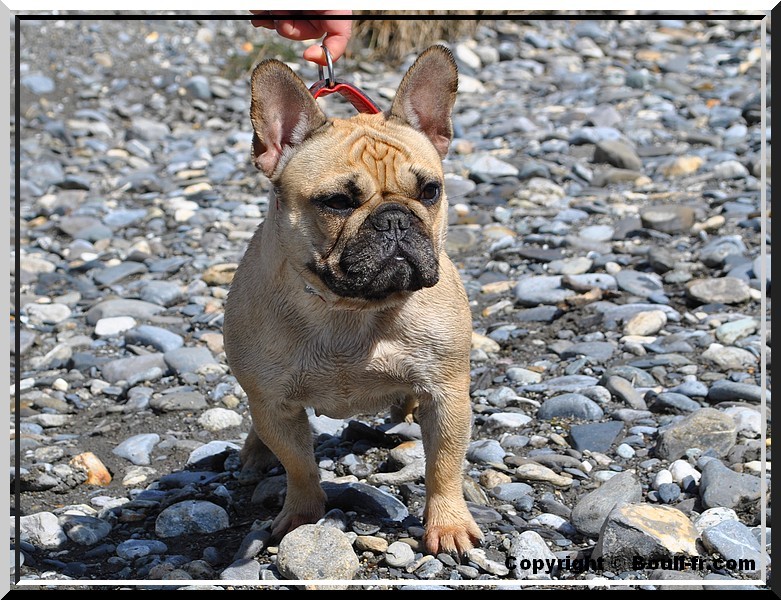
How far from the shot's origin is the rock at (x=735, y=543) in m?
3.59

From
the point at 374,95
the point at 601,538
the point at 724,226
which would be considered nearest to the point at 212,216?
the point at 374,95

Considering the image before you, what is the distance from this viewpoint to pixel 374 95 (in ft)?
37.2

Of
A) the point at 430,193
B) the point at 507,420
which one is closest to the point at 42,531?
the point at 430,193

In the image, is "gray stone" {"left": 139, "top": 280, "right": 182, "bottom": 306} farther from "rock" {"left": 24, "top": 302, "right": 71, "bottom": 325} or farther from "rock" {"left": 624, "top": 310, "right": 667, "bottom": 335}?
"rock" {"left": 624, "top": 310, "right": 667, "bottom": 335}

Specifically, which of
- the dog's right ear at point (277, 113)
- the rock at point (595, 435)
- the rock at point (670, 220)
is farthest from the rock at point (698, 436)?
the rock at point (670, 220)

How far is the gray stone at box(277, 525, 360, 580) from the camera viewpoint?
366 cm

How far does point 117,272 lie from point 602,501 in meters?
4.71

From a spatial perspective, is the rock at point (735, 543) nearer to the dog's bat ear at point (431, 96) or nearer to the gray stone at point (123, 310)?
the dog's bat ear at point (431, 96)

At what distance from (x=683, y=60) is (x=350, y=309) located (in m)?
9.42

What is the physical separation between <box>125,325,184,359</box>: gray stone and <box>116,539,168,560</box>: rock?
2222 millimetres

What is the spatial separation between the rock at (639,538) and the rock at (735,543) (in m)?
0.07

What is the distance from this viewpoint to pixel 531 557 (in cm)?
375

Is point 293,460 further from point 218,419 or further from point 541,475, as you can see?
point 218,419
